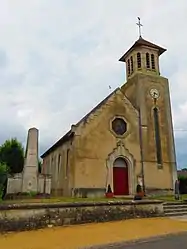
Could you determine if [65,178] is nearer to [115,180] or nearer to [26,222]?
[115,180]

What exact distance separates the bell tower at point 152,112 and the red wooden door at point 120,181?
1544mm

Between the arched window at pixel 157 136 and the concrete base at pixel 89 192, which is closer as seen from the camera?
the concrete base at pixel 89 192

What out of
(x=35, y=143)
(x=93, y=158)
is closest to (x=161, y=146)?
(x=93, y=158)

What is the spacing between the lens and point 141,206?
1469 cm

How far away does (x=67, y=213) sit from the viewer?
1253cm

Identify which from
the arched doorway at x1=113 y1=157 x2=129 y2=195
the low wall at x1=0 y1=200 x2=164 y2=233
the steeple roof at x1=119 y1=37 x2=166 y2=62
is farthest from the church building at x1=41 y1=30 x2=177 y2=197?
the low wall at x1=0 y1=200 x2=164 y2=233

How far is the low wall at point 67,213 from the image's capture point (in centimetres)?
1134

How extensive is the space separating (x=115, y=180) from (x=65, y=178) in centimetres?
423

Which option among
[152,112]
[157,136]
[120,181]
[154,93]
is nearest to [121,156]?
[120,181]

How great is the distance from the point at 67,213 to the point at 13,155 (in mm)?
21591

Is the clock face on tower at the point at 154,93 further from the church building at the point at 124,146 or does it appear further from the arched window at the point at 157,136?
the arched window at the point at 157,136

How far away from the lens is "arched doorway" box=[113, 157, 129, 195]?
24.4 m

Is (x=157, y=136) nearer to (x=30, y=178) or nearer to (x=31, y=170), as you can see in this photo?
(x=31, y=170)

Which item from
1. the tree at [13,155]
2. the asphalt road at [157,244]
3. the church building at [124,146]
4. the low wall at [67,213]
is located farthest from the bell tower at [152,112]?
the asphalt road at [157,244]
